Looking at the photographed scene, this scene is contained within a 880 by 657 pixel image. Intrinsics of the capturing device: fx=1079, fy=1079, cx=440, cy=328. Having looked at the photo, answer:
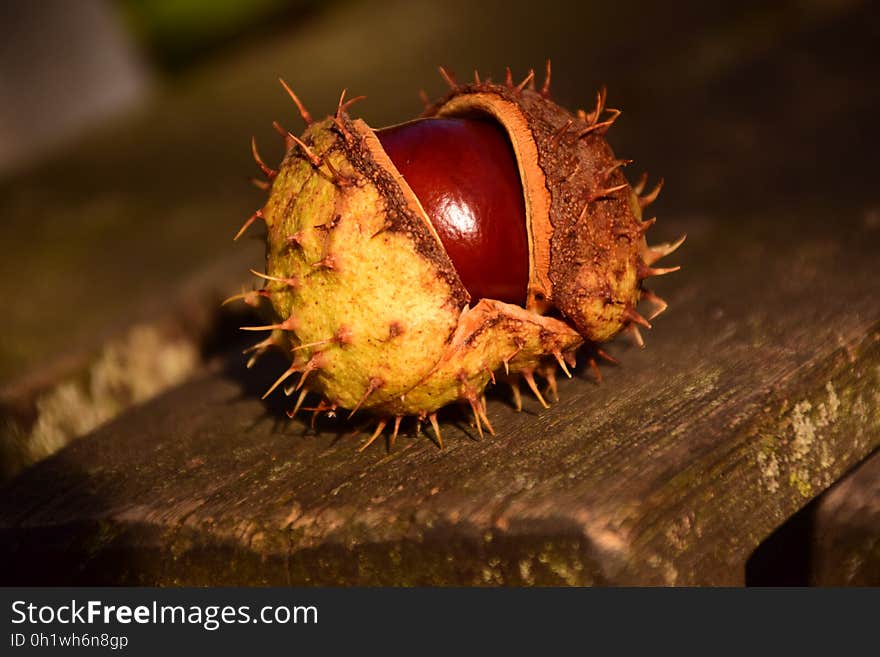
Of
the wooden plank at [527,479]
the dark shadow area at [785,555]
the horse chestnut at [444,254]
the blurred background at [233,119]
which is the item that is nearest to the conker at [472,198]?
the horse chestnut at [444,254]

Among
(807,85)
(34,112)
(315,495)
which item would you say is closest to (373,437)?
(315,495)

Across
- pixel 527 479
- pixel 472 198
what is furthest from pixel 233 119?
pixel 527 479

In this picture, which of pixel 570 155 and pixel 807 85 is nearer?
pixel 570 155

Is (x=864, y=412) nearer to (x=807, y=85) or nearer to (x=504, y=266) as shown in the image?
(x=504, y=266)

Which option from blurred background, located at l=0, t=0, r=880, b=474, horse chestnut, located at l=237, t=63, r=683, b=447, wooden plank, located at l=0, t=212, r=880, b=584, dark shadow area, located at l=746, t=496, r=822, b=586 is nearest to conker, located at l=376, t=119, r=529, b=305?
horse chestnut, located at l=237, t=63, r=683, b=447

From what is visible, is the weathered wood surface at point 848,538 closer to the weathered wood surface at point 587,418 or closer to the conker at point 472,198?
the weathered wood surface at point 587,418

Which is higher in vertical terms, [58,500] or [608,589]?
[58,500]

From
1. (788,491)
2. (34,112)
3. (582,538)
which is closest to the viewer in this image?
(582,538)
